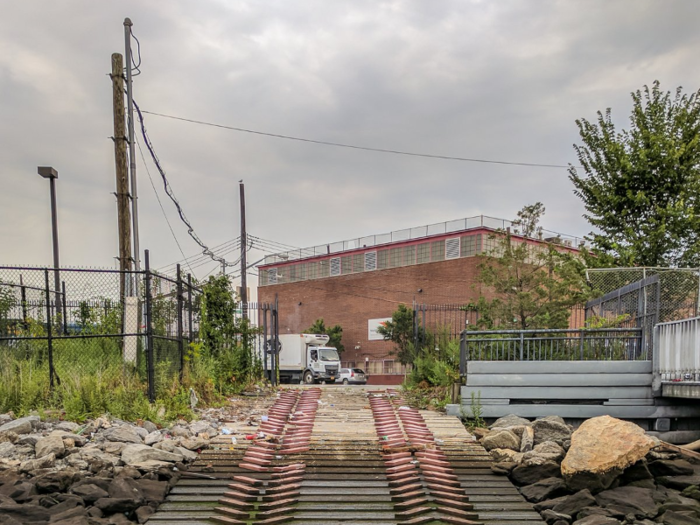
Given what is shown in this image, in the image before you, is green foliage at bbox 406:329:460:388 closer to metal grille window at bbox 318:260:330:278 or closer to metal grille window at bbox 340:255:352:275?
metal grille window at bbox 340:255:352:275

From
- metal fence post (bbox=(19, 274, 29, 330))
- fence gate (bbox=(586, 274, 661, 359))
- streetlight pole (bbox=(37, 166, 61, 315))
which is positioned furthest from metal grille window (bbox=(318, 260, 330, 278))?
fence gate (bbox=(586, 274, 661, 359))

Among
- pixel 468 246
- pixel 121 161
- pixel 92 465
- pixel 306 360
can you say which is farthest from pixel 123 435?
pixel 468 246

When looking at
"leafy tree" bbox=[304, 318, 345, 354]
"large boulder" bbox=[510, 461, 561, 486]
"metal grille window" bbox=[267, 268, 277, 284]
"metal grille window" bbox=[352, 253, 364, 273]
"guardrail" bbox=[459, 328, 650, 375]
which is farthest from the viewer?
"metal grille window" bbox=[267, 268, 277, 284]

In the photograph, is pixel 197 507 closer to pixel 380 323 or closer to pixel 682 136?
pixel 682 136

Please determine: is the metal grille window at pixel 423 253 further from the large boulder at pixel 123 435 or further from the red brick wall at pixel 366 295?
the large boulder at pixel 123 435

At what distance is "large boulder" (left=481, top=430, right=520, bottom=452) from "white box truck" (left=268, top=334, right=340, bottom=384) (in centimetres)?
2560

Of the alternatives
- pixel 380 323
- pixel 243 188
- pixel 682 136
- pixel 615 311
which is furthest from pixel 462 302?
pixel 615 311

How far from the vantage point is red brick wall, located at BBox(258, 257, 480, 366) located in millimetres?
48781

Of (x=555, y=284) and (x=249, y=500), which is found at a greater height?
(x=555, y=284)

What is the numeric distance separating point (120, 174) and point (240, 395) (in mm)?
6390

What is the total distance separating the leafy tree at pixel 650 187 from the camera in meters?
17.4

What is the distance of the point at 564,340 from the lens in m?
13.0

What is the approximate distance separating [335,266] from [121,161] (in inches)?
1726

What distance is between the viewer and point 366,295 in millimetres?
54938
